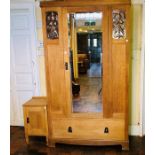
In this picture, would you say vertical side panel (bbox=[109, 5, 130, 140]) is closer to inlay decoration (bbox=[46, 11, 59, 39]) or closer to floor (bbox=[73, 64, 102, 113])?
floor (bbox=[73, 64, 102, 113])

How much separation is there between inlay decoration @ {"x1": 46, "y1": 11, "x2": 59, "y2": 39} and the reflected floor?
2.19ft

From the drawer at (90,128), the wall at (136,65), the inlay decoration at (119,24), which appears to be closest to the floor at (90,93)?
the drawer at (90,128)

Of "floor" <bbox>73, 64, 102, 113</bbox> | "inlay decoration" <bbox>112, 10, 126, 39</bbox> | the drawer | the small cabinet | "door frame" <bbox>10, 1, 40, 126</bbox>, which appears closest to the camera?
"inlay decoration" <bbox>112, 10, 126, 39</bbox>

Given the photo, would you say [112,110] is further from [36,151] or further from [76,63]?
[36,151]

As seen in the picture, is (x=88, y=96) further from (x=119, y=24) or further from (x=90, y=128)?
(x=119, y=24)

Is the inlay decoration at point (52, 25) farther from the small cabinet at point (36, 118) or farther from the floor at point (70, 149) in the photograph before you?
the floor at point (70, 149)

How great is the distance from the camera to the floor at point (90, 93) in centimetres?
272

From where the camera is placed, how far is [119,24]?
2605mm

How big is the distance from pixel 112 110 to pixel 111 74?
501 millimetres

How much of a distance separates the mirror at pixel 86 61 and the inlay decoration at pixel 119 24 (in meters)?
0.18

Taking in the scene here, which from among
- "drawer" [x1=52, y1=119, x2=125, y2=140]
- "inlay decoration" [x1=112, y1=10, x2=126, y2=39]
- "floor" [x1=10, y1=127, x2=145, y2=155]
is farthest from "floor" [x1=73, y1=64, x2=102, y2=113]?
"floor" [x1=10, y1=127, x2=145, y2=155]

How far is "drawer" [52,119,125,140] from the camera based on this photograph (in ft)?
9.32

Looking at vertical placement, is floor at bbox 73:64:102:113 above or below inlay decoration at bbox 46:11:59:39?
below

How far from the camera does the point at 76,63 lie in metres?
2.75
